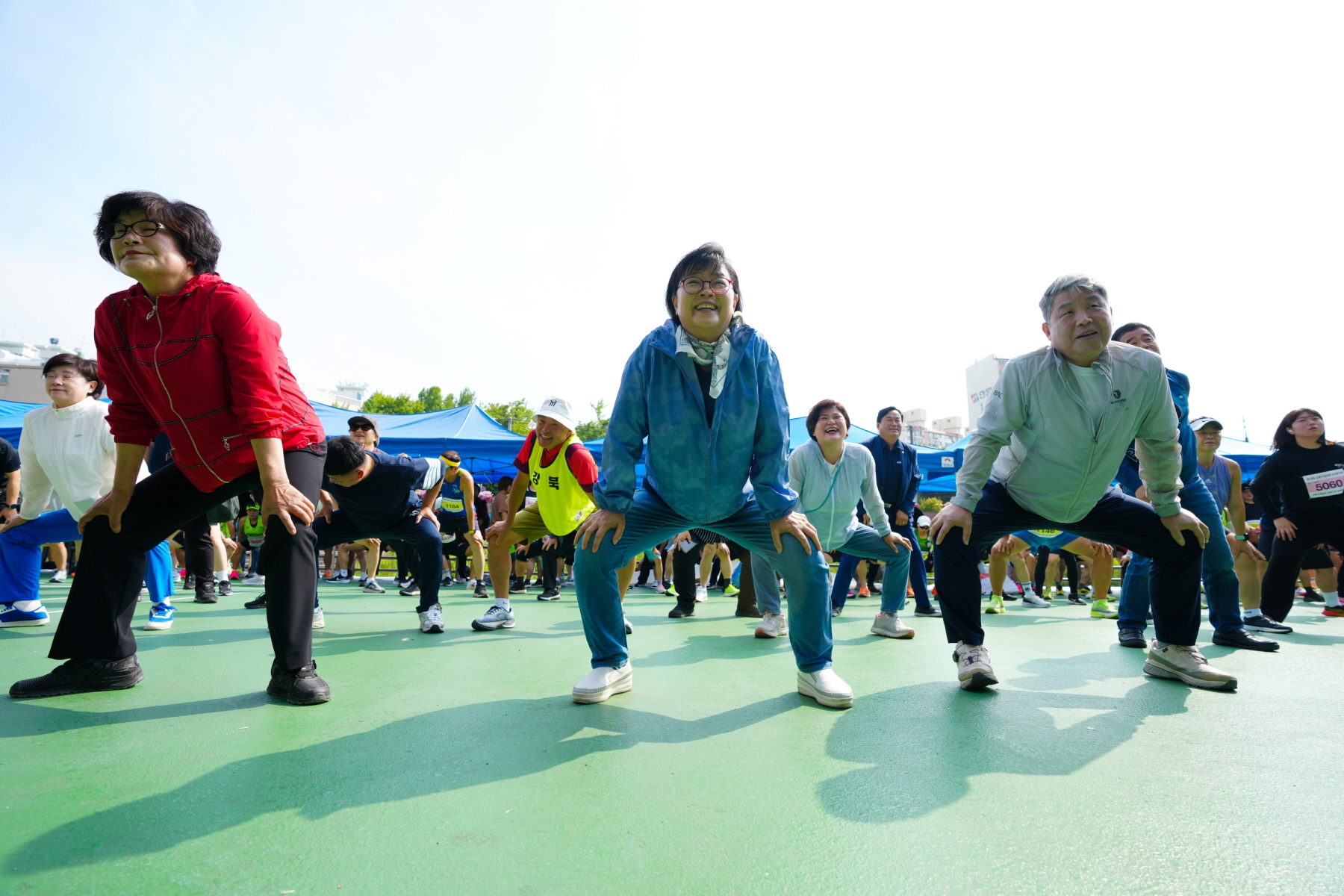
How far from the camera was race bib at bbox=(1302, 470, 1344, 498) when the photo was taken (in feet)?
18.1

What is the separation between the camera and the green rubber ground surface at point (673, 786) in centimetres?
134

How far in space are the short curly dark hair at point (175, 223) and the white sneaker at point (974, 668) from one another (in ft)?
12.1

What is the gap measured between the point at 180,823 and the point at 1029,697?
298cm

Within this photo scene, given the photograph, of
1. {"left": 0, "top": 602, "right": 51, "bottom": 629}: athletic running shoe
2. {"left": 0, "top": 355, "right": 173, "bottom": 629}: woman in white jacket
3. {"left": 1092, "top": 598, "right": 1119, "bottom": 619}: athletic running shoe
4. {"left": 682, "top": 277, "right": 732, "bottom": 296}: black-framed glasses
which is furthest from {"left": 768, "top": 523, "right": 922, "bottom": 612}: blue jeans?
{"left": 0, "top": 602, "right": 51, "bottom": 629}: athletic running shoe

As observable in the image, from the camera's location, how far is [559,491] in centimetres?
531

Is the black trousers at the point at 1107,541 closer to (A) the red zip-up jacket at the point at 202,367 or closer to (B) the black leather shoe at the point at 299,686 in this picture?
(B) the black leather shoe at the point at 299,686

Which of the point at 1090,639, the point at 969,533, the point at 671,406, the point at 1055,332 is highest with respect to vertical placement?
the point at 1055,332

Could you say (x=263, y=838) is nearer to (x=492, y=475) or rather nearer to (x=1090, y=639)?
(x=1090, y=639)

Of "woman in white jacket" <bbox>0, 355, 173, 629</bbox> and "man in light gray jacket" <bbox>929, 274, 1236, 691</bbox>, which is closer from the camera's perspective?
"man in light gray jacket" <bbox>929, 274, 1236, 691</bbox>

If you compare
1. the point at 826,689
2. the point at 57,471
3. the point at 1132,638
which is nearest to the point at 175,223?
the point at 57,471

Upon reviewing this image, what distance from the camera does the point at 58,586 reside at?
828 cm

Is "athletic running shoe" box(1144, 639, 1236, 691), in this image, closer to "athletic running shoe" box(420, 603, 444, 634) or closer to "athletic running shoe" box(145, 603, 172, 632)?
"athletic running shoe" box(420, 603, 444, 634)

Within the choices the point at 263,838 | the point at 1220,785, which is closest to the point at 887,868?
the point at 1220,785

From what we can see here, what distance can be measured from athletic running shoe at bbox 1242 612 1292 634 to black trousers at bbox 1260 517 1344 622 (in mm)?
178
